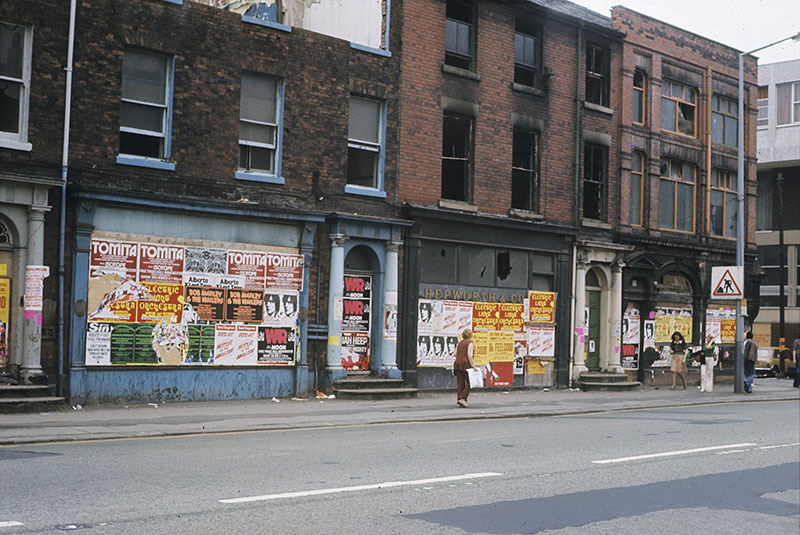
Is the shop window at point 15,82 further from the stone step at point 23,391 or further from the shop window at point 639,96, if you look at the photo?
the shop window at point 639,96

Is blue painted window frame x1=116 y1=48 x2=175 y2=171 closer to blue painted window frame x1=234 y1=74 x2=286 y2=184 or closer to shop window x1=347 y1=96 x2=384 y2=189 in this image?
blue painted window frame x1=234 y1=74 x2=286 y2=184

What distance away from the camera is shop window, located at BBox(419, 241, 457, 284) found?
24953 millimetres

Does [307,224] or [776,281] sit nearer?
[307,224]

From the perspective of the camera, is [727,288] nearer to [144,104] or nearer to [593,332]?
[593,332]

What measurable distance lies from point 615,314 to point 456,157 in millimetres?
7704

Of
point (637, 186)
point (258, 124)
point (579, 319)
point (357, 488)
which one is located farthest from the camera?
point (637, 186)

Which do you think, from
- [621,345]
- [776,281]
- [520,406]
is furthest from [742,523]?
[776,281]

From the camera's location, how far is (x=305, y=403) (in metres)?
21.2

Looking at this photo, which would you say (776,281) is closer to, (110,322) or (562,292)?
(562,292)

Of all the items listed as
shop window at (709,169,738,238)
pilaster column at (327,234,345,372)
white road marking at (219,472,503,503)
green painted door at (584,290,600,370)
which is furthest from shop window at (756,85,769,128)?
white road marking at (219,472,503,503)

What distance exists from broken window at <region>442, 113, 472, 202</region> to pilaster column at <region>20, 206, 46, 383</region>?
10.5 meters

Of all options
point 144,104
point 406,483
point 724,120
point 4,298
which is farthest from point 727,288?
point 406,483

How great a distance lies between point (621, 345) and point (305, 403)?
12.7 meters

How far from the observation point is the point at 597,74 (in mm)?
29891
